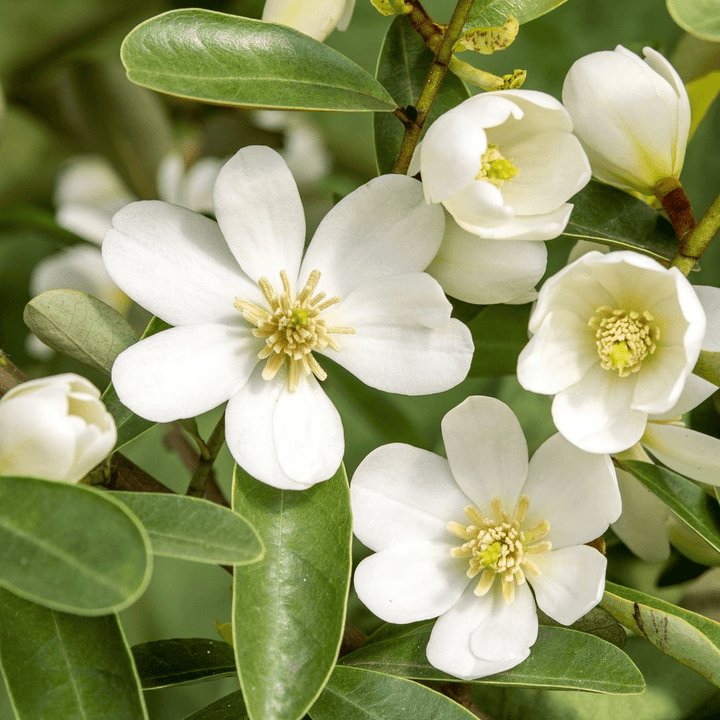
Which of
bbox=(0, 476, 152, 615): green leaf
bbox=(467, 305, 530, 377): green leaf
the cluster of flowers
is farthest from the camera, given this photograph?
bbox=(467, 305, 530, 377): green leaf

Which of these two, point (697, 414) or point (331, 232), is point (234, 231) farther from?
point (697, 414)

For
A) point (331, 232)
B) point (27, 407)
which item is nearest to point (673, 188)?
point (331, 232)

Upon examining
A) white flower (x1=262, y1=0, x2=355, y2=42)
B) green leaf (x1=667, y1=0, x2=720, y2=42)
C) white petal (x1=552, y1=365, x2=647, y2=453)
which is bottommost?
white petal (x1=552, y1=365, x2=647, y2=453)

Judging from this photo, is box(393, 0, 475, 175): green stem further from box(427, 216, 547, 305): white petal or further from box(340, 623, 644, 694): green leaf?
box(340, 623, 644, 694): green leaf

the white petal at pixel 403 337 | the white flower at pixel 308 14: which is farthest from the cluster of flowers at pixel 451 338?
the white flower at pixel 308 14

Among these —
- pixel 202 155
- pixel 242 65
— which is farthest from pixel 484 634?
pixel 202 155

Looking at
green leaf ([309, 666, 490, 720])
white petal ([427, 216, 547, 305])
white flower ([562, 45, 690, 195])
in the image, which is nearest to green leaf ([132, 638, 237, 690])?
green leaf ([309, 666, 490, 720])

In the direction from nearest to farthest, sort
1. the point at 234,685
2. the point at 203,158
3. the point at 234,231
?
the point at 234,231
the point at 234,685
the point at 203,158

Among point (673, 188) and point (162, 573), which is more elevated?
point (673, 188)

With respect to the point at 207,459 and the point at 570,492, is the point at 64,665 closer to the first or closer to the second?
the point at 207,459
